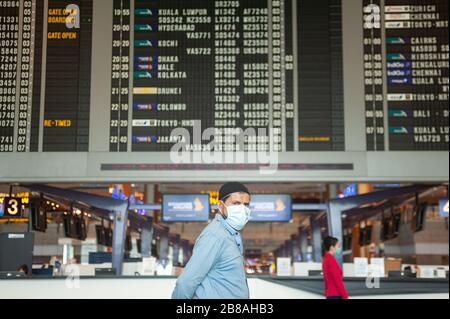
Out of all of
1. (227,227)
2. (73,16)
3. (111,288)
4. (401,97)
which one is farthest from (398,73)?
(227,227)

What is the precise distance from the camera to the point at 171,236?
68.2 ft

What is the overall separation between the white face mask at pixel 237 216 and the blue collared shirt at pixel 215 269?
79 millimetres

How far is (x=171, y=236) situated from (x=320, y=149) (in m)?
13.9

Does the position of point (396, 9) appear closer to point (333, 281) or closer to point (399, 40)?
point (399, 40)

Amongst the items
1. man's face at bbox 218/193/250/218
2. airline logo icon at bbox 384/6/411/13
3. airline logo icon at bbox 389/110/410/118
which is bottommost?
man's face at bbox 218/193/250/218

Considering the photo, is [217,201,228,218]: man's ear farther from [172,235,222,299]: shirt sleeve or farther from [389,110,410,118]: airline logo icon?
[389,110,410,118]: airline logo icon

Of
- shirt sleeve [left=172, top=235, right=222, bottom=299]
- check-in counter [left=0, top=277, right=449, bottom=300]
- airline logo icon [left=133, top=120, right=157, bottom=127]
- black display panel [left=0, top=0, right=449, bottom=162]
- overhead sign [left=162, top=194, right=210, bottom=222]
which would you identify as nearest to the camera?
shirt sleeve [left=172, top=235, right=222, bottom=299]

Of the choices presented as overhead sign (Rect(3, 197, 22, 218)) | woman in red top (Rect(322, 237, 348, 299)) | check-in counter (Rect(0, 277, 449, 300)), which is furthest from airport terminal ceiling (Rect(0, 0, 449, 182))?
woman in red top (Rect(322, 237, 348, 299))

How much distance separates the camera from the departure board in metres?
7.42

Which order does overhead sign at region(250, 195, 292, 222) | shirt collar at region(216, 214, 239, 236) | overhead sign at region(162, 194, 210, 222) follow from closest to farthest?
shirt collar at region(216, 214, 239, 236) < overhead sign at region(162, 194, 210, 222) < overhead sign at region(250, 195, 292, 222)
